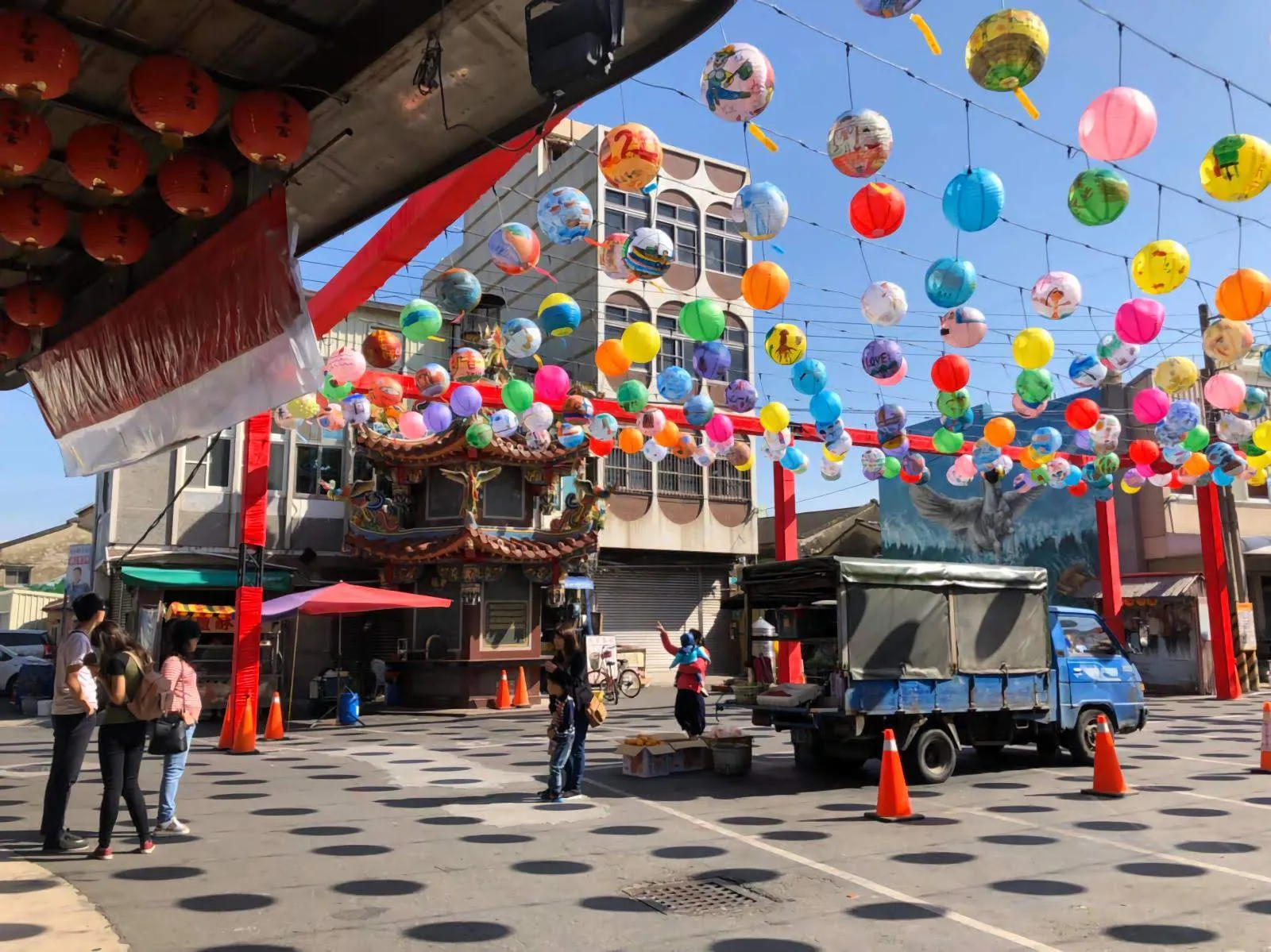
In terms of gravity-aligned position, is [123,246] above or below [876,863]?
above

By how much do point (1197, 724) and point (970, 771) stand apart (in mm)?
8315

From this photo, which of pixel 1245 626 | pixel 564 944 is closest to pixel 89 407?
pixel 564 944

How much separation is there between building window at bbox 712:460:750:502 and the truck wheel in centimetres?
1972

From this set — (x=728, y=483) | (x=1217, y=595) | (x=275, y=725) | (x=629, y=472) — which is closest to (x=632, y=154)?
(x=275, y=725)

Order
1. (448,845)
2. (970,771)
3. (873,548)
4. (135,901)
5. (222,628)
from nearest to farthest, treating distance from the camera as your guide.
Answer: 1. (135,901)
2. (448,845)
3. (970,771)
4. (222,628)
5. (873,548)

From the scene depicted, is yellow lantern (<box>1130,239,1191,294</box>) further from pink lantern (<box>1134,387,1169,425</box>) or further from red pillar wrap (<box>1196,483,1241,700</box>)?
red pillar wrap (<box>1196,483,1241,700</box>)

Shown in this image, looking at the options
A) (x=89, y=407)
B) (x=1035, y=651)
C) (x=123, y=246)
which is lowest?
(x=1035, y=651)

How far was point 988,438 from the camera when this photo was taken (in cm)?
1831

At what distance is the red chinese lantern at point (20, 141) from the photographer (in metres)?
5.24

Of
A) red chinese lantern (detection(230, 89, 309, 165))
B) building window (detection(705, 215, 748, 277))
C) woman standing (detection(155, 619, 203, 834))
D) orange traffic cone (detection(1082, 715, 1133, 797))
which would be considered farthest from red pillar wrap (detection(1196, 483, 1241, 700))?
red chinese lantern (detection(230, 89, 309, 165))

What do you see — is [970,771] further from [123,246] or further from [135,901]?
[123,246]

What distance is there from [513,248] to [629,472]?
19.0 m

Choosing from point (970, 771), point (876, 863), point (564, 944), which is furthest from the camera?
point (970, 771)

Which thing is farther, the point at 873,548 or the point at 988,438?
the point at 873,548
